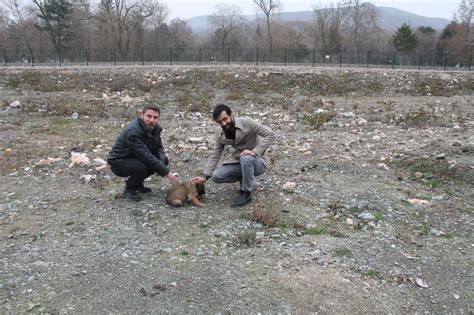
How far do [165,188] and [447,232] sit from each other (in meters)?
3.77

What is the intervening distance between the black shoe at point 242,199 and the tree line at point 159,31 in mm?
28472

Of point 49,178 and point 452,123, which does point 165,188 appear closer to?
point 49,178

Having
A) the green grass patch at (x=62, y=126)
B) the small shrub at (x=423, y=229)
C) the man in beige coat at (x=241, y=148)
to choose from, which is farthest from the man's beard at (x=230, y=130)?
the green grass patch at (x=62, y=126)

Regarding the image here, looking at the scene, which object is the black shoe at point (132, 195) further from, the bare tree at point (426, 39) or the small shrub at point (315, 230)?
the bare tree at point (426, 39)

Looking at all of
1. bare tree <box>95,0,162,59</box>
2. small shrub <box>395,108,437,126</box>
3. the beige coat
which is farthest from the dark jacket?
bare tree <box>95,0,162,59</box>

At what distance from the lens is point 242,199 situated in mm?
5340

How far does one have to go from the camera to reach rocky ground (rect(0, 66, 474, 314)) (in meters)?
3.57

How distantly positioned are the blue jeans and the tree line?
92.5 feet

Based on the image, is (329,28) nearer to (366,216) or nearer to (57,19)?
(57,19)

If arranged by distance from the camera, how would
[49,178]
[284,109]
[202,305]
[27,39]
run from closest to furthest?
[202,305] → [49,178] → [284,109] → [27,39]

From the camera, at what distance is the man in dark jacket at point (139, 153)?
16.8ft

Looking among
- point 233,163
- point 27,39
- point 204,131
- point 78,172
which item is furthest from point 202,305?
point 27,39

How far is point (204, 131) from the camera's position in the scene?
9.74 metres

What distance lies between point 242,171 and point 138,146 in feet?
4.43
